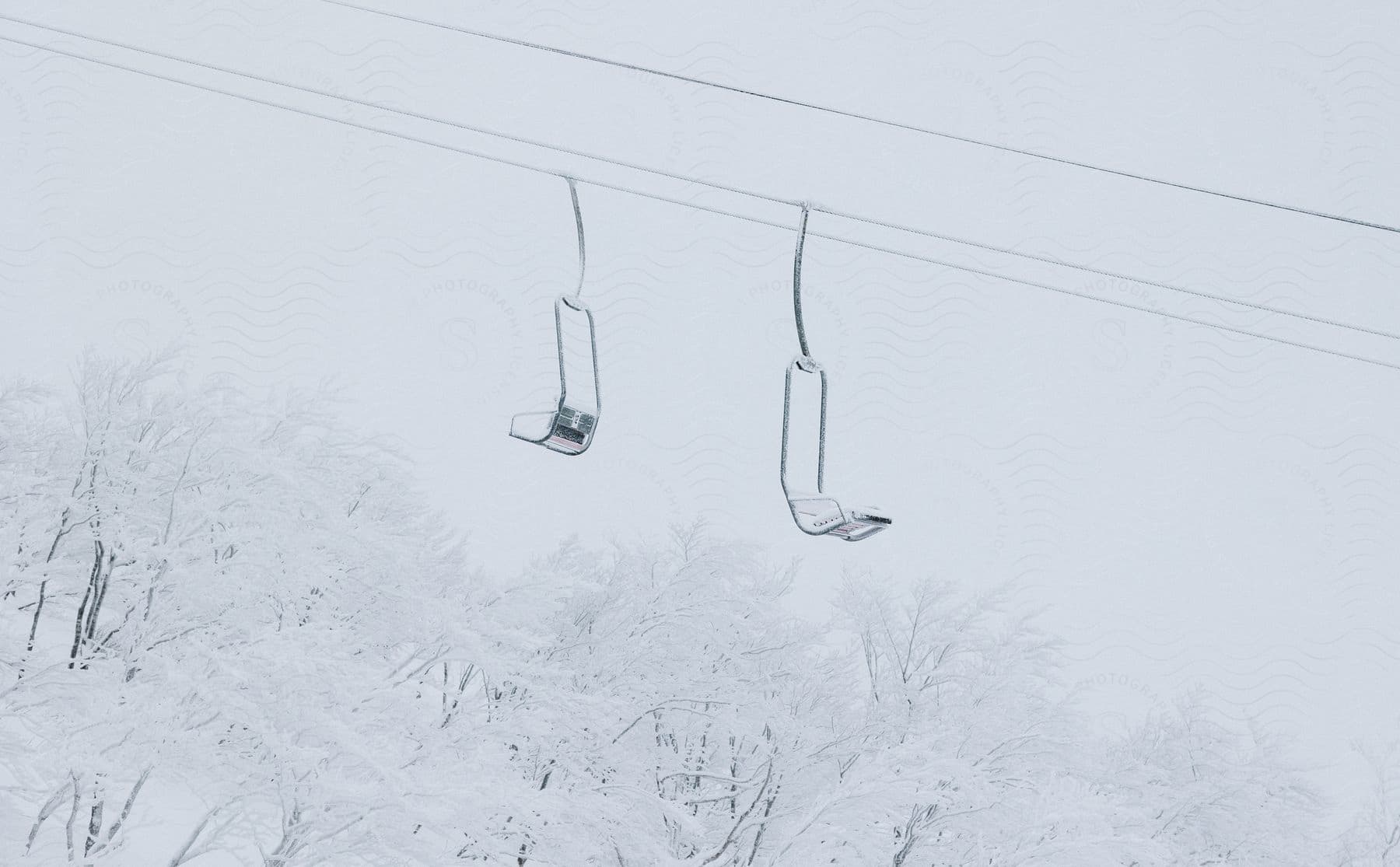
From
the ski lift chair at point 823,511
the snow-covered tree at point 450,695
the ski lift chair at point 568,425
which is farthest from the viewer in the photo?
the snow-covered tree at point 450,695

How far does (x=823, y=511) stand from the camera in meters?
3.74

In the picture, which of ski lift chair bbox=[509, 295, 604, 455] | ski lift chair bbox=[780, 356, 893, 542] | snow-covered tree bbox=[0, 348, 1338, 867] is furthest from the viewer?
snow-covered tree bbox=[0, 348, 1338, 867]

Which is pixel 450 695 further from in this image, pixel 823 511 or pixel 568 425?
pixel 823 511

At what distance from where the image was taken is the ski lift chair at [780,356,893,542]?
11.9 feet

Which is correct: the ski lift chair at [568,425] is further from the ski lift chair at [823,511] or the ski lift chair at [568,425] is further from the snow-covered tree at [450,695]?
the snow-covered tree at [450,695]

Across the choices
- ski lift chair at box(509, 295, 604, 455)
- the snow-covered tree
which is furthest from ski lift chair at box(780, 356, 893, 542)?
the snow-covered tree

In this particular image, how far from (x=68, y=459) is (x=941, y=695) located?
8926 millimetres

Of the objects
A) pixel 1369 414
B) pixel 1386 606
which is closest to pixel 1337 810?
pixel 1386 606

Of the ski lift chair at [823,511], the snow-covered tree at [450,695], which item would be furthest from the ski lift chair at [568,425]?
the snow-covered tree at [450,695]

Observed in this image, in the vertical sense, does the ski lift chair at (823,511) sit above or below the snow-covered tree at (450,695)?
above

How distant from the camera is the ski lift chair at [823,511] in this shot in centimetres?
363

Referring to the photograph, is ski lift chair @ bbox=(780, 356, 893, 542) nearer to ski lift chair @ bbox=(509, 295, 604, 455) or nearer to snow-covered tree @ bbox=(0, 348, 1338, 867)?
ski lift chair @ bbox=(509, 295, 604, 455)

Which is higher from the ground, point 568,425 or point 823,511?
point 568,425

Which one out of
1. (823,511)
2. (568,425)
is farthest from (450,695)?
(823,511)
